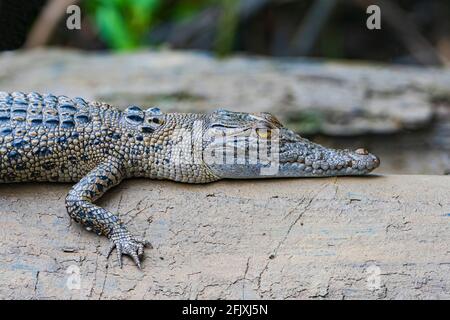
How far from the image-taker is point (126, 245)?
403 cm

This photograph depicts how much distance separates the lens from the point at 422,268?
12.9 ft

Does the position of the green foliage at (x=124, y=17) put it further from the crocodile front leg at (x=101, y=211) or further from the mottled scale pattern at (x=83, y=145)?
the crocodile front leg at (x=101, y=211)

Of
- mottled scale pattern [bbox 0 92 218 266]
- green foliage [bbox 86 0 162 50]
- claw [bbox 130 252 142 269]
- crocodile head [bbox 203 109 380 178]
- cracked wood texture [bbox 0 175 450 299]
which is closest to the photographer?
cracked wood texture [bbox 0 175 450 299]

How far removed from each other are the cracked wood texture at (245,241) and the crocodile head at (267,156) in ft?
0.28

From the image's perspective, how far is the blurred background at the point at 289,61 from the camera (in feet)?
23.3

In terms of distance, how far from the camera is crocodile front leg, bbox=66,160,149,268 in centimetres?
404

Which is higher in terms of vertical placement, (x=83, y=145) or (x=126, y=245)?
(x=83, y=145)

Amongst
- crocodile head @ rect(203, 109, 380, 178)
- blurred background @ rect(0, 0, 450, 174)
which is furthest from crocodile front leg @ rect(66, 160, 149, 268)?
blurred background @ rect(0, 0, 450, 174)

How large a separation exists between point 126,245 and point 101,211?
Result: 0.31m

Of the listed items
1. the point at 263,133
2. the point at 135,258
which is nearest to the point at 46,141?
the point at 135,258

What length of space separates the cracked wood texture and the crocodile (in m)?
0.10

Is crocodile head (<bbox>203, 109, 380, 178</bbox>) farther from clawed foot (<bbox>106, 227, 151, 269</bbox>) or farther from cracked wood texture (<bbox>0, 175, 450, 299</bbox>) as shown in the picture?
clawed foot (<bbox>106, 227, 151, 269</bbox>)

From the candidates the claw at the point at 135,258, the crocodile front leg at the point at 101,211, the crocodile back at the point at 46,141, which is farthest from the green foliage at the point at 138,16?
the claw at the point at 135,258

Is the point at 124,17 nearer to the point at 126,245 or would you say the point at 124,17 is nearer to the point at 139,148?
the point at 139,148
